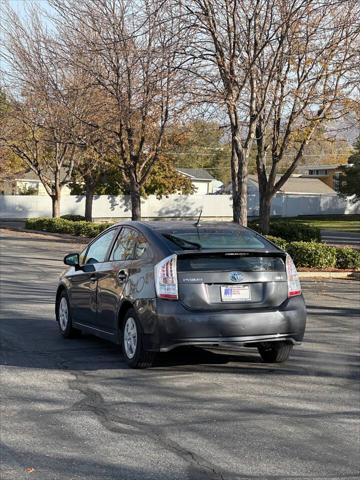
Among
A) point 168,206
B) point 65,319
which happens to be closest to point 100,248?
point 65,319

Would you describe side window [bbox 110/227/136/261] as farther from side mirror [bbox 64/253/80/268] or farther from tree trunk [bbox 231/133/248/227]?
tree trunk [bbox 231/133/248/227]

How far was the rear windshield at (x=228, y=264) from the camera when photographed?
7641 millimetres

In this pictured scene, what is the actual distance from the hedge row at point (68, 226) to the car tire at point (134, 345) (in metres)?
22.4

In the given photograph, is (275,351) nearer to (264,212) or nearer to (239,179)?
(239,179)

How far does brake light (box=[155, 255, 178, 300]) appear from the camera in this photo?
754 centimetres

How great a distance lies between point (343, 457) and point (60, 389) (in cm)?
293

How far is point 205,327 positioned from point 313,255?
462 inches

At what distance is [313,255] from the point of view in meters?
18.8

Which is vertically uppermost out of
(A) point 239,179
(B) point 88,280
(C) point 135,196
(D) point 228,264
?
(A) point 239,179

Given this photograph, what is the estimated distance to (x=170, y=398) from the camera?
689cm

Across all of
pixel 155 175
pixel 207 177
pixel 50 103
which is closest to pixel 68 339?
pixel 50 103

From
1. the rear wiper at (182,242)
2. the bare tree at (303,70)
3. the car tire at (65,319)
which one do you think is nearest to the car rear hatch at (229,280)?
the rear wiper at (182,242)

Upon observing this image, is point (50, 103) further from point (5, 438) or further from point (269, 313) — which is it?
point (5, 438)

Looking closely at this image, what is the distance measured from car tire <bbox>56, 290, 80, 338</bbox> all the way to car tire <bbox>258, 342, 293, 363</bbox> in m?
2.63
